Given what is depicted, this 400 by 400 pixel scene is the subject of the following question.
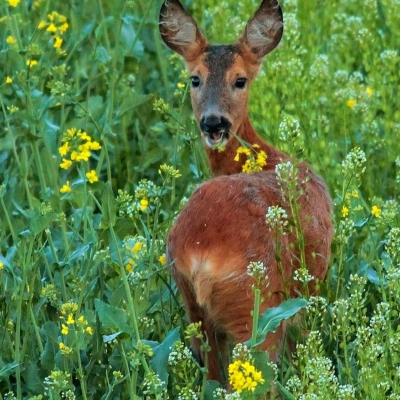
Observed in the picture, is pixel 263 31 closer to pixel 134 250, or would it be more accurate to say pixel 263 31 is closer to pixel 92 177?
pixel 92 177

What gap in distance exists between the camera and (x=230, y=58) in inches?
256

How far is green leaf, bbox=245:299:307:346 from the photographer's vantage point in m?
4.32

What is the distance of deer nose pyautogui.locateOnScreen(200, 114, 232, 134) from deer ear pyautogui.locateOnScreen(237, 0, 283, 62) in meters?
0.69

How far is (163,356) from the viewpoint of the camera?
4.76 metres

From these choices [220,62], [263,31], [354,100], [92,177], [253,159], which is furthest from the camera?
[354,100]

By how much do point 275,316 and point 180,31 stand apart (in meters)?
2.78

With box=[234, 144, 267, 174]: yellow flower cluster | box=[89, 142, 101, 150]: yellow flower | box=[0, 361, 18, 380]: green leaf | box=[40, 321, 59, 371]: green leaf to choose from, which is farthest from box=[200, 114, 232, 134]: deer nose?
box=[0, 361, 18, 380]: green leaf

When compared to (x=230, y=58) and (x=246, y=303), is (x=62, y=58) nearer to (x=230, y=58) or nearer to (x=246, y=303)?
(x=230, y=58)

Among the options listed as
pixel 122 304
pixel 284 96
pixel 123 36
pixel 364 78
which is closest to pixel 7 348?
pixel 122 304

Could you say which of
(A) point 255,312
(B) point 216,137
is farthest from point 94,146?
(A) point 255,312

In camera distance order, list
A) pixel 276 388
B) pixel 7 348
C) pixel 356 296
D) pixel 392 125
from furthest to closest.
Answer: pixel 392 125
pixel 7 348
pixel 276 388
pixel 356 296

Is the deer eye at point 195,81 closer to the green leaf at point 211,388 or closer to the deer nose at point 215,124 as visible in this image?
the deer nose at point 215,124

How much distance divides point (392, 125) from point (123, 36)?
1927 millimetres

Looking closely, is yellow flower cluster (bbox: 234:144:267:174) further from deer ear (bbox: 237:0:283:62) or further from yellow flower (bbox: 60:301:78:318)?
yellow flower (bbox: 60:301:78:318)
